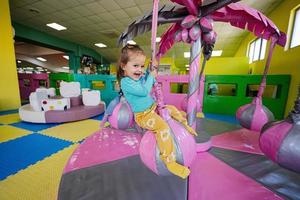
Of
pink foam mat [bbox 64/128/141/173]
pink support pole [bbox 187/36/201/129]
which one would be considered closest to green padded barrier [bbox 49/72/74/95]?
pink foam mat [bbox 64/128/141/173]

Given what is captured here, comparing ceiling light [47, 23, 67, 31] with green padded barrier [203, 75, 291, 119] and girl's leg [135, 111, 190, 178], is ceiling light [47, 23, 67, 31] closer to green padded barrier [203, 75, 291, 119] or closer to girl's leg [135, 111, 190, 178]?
green padded barrier [203, 75, 291, 119]

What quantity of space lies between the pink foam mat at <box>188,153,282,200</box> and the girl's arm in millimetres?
631

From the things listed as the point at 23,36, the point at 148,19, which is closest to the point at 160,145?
the point at 148,19

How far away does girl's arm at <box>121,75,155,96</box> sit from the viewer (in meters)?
0.95

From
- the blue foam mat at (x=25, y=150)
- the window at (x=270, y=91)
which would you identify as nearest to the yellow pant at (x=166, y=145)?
the blue foam mat at (x=25, y=150)

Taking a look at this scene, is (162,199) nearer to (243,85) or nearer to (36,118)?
(36,118)

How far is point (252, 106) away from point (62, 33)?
25.0 ft

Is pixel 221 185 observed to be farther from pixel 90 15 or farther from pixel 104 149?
pixel 90 15

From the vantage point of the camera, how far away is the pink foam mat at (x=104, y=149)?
1.10 metres

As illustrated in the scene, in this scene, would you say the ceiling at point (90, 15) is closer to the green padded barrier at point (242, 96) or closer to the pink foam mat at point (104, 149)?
the green padded barrier at point (242, 96)

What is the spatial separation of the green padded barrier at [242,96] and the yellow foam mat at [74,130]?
7.76 ft

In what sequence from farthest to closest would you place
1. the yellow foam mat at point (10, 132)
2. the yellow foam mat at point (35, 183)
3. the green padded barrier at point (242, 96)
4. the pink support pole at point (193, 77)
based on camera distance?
the green padded barrier at point (242, 96)
the yellow foam mat at point (10, 132)
the pink support pole at point (193, 77)
the yellow foam mat at point (35, 183)

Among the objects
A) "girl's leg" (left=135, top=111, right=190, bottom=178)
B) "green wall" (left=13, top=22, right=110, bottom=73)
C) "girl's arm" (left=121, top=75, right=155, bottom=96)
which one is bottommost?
"girl's leg" (left=135, top=111, right=190, bottom=178)

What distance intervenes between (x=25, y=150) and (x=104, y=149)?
918 mm
